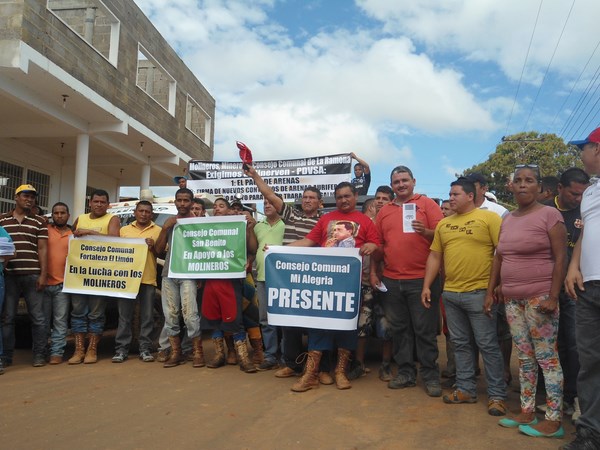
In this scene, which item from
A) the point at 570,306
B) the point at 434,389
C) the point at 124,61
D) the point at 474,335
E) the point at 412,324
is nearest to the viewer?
the point at 570,306

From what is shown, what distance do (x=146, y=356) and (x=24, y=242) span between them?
1.90 m

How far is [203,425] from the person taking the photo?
3.83 meters

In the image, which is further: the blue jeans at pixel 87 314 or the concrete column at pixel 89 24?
the concrete column at pixel 89 24

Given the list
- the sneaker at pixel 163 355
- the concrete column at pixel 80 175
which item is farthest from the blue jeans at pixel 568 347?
the concrete column at pixel 80 175

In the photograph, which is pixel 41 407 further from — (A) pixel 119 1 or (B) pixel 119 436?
(A) pixel 119 1

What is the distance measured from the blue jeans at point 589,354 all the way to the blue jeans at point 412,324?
1.56 metres

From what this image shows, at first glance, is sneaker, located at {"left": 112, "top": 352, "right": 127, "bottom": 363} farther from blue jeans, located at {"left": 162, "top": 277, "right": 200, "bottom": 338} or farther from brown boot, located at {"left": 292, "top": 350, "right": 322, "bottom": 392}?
brown boot, located at {"left": 292, "top": 350, "right": 322, "bottom": 392}

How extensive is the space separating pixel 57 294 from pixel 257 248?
2439 mm

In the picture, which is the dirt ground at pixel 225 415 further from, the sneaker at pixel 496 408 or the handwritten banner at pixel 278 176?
the handwritten banner at pixel 278 176

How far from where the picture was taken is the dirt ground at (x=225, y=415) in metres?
3.53

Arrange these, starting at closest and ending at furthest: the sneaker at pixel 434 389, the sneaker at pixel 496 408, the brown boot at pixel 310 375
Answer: the sneaker at pixel 496 408, the sneaker at pixel 434 389, the brown boot at pixel 310 375

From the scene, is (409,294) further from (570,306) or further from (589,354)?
(589,354)

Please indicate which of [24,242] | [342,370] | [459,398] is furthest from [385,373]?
[24,242]

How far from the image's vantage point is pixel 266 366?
18.9 ft
